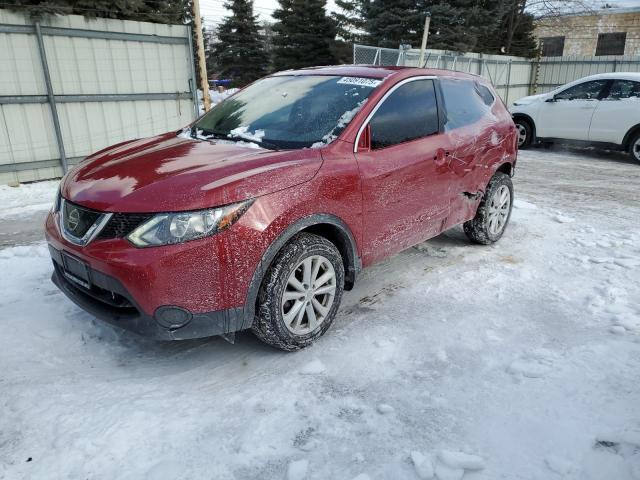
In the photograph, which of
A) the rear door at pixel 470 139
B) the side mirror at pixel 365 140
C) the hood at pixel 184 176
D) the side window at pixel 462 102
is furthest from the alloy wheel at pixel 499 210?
the hood at pixel 184 176

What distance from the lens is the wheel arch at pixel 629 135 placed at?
9848 mm

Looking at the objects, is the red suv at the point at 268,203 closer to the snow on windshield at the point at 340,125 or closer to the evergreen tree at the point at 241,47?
the snow on windshield at the point at 340,125

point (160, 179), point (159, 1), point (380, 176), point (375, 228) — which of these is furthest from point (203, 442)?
point (159, 1)

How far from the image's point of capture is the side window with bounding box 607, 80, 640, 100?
9.76 m

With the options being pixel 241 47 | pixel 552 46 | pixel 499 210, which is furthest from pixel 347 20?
pixel 499 210

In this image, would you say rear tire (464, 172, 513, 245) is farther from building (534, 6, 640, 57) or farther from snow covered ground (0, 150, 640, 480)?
building (534, 6, 640, 57)

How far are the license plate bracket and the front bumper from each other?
0.12 feet

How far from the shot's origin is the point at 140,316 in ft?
8.73

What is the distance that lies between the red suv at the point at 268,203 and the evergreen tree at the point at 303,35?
2772 centimetres

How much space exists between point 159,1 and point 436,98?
9164mm

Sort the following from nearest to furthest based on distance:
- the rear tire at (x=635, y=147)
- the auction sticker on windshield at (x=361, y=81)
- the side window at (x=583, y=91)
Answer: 1. the auction sticker on windshield at (x=361, y=81)
2. the rear tire at (x=635, y=147)
3. the side window at (x=583, y=91)

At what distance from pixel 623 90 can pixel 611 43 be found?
2872 cm

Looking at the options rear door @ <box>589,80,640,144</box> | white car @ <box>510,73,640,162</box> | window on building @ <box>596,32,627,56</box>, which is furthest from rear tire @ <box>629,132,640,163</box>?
window on building @ <box>596,32,627,56</box>

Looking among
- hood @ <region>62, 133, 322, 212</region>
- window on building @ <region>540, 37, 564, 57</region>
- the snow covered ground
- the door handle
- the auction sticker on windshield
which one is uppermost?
window on building @ <region>540, 37, 564, 57</region>
